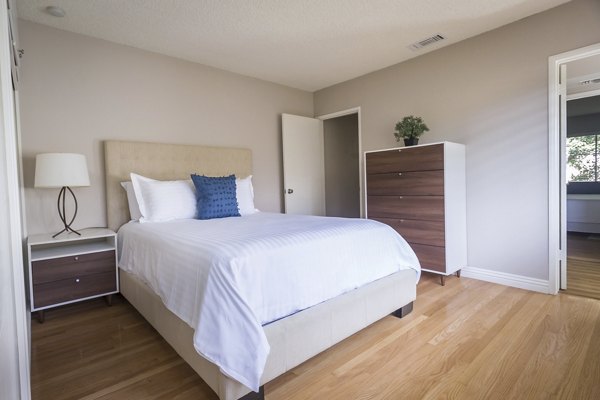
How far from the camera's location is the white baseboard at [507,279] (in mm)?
2622

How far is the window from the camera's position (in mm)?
5156

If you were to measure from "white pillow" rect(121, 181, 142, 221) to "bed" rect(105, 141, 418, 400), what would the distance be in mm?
108

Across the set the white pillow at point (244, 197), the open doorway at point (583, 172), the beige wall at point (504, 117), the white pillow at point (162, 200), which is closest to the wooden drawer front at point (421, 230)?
the beige wall at point (504, 117)

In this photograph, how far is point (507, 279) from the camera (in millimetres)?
2816

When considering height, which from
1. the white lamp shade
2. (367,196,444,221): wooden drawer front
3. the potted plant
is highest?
the potted plant

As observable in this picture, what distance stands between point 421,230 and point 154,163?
105 inches

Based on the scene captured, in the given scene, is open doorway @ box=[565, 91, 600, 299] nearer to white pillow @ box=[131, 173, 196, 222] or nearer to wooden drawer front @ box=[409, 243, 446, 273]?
wooden drawer front @ box=[409, 243, 446, 273]

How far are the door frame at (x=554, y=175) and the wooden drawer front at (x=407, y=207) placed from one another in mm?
842

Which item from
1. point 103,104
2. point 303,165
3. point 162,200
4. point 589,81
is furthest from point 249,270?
point 589,81

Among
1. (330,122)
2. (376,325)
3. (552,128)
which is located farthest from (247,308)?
(330,122)

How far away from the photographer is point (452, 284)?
290cm

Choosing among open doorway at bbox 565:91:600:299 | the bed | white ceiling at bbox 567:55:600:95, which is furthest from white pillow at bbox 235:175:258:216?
open doorway at bbox 565:91:600:299

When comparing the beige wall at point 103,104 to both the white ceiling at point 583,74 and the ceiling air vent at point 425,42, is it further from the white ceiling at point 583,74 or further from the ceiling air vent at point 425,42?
the white ceiling at point 583,74

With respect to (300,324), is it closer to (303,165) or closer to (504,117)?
(504,117)
